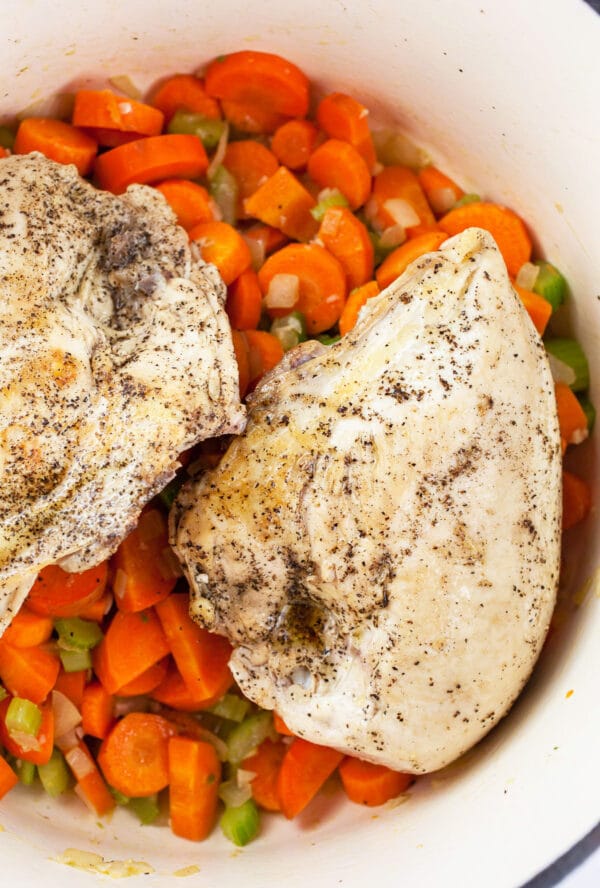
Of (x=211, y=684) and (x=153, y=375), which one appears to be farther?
(x=211, y=684)

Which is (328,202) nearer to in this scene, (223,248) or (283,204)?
(283,204)

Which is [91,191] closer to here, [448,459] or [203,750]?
[448,459]

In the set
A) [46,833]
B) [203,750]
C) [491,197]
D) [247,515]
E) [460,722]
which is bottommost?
[46,833]

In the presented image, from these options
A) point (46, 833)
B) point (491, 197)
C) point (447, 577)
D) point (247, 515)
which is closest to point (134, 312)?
point (247, 515)

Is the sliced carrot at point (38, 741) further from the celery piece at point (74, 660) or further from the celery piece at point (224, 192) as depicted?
the celery piece at point (224, 192)

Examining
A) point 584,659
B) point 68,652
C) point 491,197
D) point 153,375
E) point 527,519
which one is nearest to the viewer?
point 153,375
